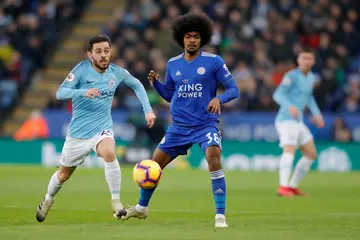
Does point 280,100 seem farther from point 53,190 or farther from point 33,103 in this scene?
point 33,103

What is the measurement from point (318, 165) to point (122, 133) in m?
5.68

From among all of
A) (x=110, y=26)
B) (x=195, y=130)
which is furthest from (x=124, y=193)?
(x=110, y=26)

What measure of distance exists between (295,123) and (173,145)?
6.00m

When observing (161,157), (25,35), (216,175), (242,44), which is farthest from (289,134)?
(25,35)

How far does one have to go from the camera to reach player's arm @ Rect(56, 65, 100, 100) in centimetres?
1145

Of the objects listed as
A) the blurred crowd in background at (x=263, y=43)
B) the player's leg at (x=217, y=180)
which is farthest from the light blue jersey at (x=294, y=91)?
the blurred crowd in background at (x=263, y=43)

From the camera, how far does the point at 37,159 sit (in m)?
27.9

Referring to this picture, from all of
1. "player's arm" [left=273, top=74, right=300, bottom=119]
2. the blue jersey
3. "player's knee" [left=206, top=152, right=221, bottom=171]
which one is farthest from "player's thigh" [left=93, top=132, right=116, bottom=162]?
"player's arm" [left=273, top=74, right=300, bottom=119]

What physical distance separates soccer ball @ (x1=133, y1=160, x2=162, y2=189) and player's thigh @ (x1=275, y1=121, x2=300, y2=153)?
603 centimetres

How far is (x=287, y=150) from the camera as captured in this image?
17328mm

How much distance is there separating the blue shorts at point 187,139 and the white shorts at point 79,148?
0.83m

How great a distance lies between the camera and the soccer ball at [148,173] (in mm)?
11445

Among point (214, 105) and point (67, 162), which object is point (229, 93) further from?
point (67, 162)

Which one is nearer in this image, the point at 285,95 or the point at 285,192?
the point at 285,192
